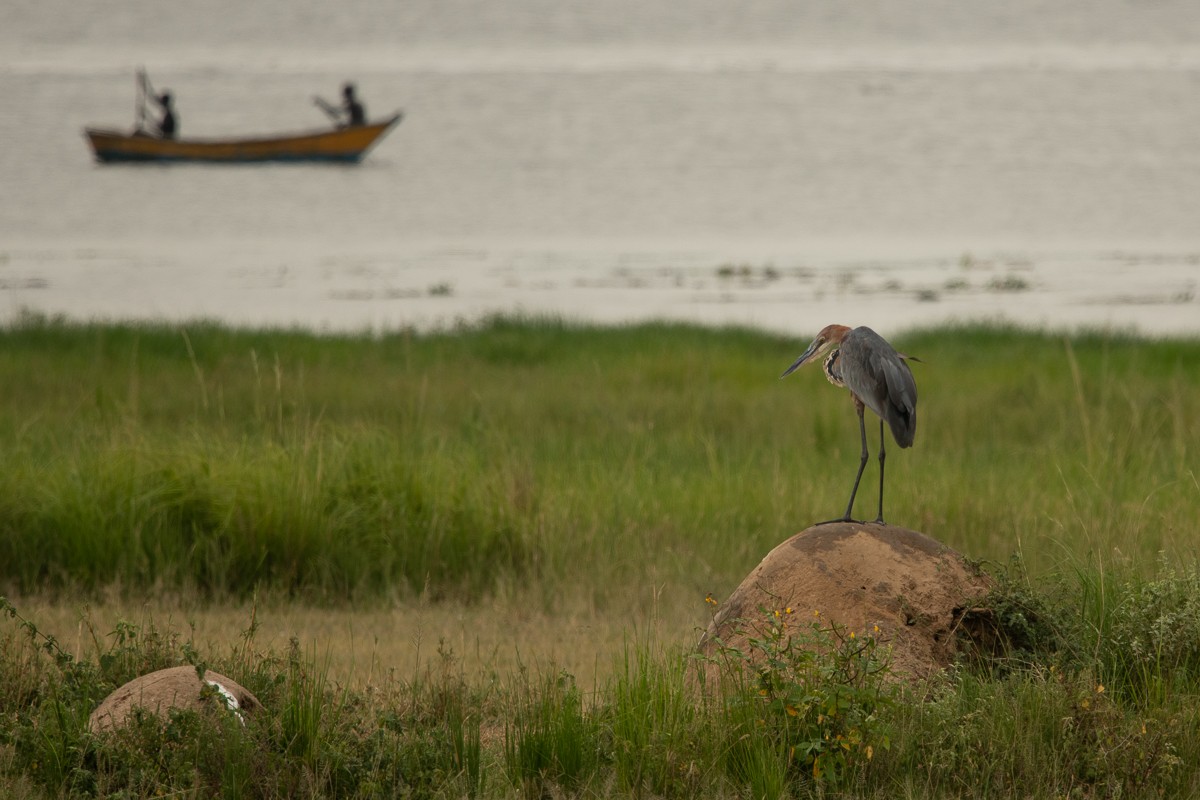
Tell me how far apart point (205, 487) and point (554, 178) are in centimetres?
3410

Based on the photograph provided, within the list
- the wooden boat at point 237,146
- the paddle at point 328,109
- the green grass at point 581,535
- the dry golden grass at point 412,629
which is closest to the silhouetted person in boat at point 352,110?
the paddle at point 328,109

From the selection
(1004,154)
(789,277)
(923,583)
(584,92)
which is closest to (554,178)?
(1004,154)

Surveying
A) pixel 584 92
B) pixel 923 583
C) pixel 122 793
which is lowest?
pixel 122 793

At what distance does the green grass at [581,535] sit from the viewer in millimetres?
5086

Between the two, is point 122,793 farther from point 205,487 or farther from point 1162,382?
point 1162,382

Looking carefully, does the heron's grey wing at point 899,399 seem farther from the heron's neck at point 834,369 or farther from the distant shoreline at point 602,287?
the distant shoreline at point 602,287

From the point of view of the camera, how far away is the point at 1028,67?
7838cm

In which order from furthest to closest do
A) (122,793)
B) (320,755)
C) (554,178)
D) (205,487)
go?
(554,178) → (205,487) → (320,755) → (122,793)

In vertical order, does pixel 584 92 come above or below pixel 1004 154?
above

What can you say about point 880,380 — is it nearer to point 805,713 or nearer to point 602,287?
point 805,713

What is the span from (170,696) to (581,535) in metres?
3.78

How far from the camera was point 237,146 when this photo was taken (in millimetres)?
41781

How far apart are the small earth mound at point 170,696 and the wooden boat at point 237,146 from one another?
37504mm

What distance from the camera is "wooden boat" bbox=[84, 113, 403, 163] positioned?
41.6 meters
